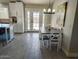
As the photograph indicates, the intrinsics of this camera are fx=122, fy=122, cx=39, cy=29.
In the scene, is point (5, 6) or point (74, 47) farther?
point (5, 6)

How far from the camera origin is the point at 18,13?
399 inches

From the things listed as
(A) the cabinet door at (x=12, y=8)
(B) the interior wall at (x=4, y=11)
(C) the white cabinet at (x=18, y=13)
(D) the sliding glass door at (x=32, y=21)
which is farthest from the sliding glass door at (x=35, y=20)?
(B) the interior wall at (x=4, y=11)

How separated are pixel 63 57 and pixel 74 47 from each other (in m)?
0.57

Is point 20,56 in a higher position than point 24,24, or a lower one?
lower

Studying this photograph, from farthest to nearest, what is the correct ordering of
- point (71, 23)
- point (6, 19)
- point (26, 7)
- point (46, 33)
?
point (26, 7) < point (6, 19) < point (46, 33) < point (71, 23)

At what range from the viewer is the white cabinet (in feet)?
33.0

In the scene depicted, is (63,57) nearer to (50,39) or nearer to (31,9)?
(50,39)

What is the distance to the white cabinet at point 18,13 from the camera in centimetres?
1005

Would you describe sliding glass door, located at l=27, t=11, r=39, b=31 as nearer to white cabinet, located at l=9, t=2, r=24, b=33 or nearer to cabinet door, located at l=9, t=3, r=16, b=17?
white cabinet, located at l=9, t=2, r=24, b=33

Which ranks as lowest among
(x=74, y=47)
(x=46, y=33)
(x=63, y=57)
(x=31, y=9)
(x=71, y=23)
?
(x=63, y=57)

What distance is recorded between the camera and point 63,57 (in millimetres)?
4652

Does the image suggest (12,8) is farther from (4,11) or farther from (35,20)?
(35,20)

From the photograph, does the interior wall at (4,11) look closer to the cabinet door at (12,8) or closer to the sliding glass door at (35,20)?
the cabinet door at (12,8)

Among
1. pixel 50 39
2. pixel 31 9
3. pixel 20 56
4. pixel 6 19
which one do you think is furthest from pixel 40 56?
pixel 31 9
